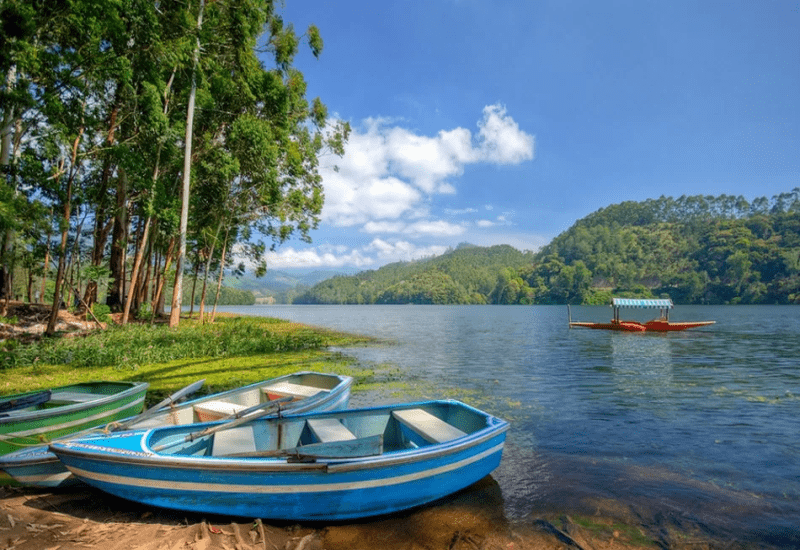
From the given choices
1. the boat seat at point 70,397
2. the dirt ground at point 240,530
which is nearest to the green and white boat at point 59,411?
the boat seat at point 70,397

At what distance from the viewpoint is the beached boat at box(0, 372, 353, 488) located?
611cm

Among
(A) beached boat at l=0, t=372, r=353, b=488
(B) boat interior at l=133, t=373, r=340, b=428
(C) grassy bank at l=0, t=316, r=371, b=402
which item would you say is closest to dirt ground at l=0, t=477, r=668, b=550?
(A) beached boat at l=0, t=372, r=353, b=488

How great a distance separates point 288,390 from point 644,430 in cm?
890

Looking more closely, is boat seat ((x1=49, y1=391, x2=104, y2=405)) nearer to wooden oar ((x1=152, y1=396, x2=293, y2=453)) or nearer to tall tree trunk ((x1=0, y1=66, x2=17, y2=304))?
wooden oar ((x1=152, y1=396, x2=293, y2=453))

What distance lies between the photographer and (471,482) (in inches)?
271

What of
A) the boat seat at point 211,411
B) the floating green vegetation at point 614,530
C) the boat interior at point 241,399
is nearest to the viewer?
the floating green vegetation at point 614,530

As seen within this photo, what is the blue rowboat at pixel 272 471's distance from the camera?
5527 mm

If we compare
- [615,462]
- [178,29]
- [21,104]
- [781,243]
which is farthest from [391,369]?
[781,243]

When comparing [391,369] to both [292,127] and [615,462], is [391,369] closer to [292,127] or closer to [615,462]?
[615,462]

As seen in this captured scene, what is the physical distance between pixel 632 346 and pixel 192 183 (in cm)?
3053

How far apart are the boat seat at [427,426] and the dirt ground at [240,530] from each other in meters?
1.00

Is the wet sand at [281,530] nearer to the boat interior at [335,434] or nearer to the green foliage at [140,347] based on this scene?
the boat interior at [335,434]

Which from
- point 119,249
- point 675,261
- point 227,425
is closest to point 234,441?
point 227,425

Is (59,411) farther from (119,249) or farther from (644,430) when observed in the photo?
(119,249)
